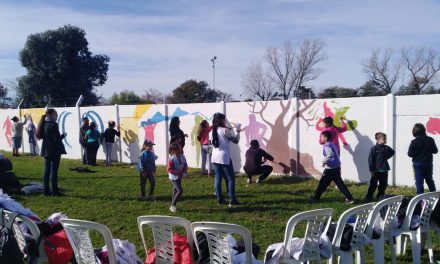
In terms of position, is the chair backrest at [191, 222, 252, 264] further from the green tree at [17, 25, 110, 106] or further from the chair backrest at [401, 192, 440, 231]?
the green tree at [17, 25, 110, 106]

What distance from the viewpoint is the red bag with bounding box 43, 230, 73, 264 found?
12.7 feet

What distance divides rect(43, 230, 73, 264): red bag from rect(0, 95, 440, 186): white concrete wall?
7366 millimetres

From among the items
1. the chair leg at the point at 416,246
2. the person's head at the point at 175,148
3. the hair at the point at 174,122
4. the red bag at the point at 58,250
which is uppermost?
the hair at the point at 174,122

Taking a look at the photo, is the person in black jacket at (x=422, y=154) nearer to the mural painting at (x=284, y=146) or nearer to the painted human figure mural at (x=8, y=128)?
the mural painting at (x=284, y=146)

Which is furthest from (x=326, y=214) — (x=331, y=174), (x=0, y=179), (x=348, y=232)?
(x=0, y=179)

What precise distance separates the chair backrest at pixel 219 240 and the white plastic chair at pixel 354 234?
1.06 m

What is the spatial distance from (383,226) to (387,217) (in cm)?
11

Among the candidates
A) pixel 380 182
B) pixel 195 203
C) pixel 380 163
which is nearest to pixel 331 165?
pixel 380 163

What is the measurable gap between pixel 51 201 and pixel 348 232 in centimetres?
635


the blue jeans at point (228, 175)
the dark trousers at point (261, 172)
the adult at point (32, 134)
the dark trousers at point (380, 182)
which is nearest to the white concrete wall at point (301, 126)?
the dark trousers at point (261, 172)

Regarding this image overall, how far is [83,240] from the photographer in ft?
11.9

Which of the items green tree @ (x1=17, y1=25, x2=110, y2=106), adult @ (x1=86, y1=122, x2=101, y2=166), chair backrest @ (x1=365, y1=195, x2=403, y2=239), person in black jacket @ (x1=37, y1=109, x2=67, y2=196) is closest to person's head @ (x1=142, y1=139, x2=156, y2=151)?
person in black jacket @ (x1=37, y1=109, x2=67, y2=196)

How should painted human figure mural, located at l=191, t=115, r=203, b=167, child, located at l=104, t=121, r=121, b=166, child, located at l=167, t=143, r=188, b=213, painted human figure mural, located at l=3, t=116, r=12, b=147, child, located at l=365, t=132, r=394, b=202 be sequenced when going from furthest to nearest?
painted human figure mural, located at l=3, t=116, r=12, b=147
child, located at l=104, t=121, r=121, b=166
painted human figure mural, located at l=191, t=115, r=203, b=167
child, located at l=365, t=132, r=394, b=202
child, located at l=167, t=143, r=188, b=213

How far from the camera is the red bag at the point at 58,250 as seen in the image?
3875 millimetres
